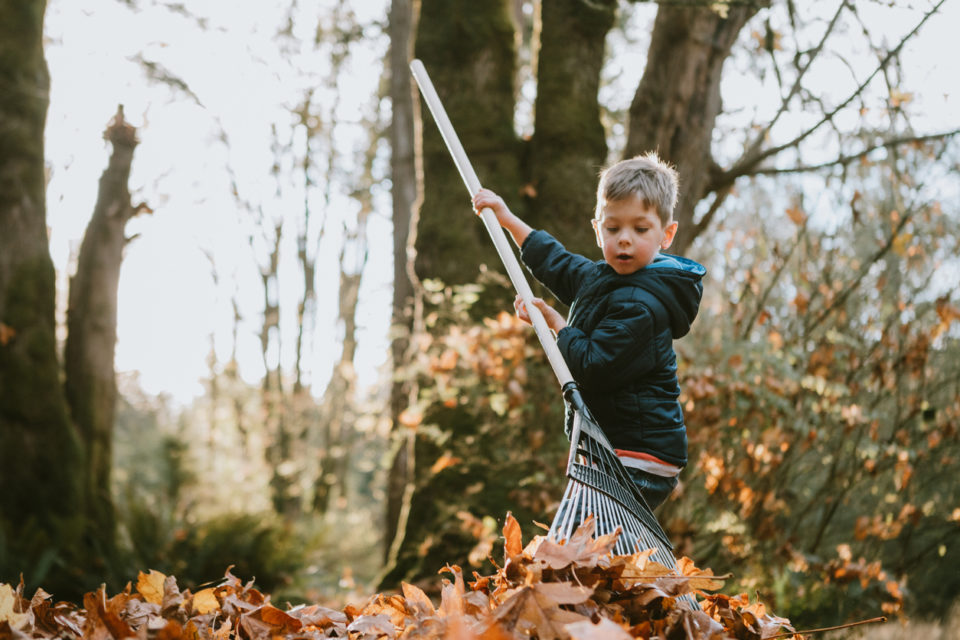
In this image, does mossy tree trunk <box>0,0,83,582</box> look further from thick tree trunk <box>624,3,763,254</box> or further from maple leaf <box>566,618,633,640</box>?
maple leaf <box>566,618,633,640</box>

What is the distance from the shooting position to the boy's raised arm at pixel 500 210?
2779 millimetres

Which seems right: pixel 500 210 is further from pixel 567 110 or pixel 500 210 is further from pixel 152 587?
pixel 567 110

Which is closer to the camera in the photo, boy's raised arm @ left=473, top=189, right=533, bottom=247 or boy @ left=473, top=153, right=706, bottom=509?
boy @ left=473, top=153, right=706, bottom=509

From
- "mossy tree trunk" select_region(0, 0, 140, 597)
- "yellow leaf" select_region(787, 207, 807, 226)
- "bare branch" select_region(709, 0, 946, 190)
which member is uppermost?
"bare branch" select_region(709, 0, 946, 190)

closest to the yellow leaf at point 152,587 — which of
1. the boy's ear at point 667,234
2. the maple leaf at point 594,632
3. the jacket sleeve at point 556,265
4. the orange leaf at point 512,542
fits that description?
the orange leaf at point 512,542

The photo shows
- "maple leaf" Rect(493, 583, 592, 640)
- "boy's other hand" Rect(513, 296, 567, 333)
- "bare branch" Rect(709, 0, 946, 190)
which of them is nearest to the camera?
"maple leaf" Rect(493, 583, 592, 640)

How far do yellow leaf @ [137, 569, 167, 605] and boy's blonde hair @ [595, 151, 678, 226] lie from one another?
5.56 ft

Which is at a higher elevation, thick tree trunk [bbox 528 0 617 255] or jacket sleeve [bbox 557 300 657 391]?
thick tree trunk [bbox 528 0 617 255]

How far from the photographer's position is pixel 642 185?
7.50 feet

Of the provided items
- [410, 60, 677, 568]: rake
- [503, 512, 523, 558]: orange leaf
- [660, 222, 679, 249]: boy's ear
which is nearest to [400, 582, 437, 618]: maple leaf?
[503, 512, 523, 558]: orange leaf

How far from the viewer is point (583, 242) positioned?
4.73m

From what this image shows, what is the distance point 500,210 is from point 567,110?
2.45 meters

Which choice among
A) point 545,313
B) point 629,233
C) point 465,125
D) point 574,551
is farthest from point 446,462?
point 574,551

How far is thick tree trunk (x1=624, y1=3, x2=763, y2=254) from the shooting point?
4355mm
